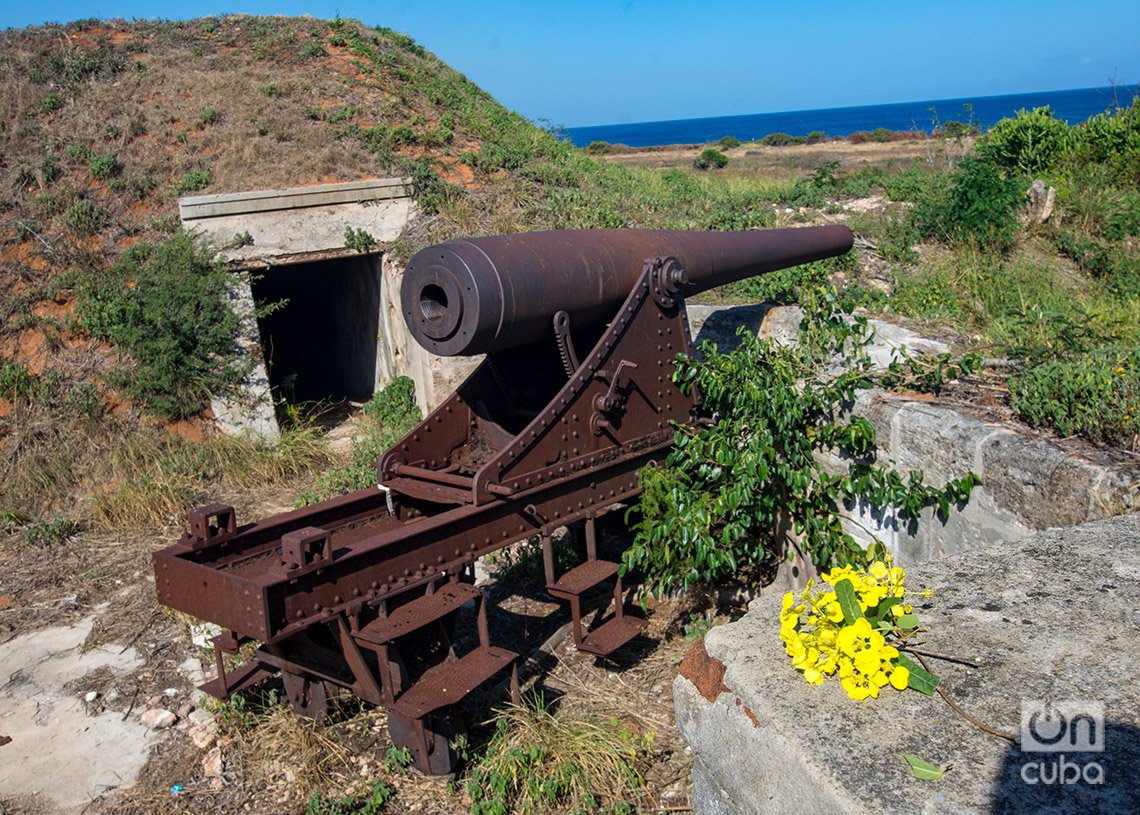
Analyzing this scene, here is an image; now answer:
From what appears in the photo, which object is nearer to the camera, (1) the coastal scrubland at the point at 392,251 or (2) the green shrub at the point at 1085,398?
(2) the green shrub at the point at 1085,398

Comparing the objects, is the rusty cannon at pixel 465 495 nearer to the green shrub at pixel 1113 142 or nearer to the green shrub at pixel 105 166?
the green shrub at pixel 105 166

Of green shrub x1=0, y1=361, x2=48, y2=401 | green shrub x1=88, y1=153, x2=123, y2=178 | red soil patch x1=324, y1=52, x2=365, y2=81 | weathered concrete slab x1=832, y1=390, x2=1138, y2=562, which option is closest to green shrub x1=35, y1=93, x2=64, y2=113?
green shrub x1=88, y1=153, x2=123, y2=178

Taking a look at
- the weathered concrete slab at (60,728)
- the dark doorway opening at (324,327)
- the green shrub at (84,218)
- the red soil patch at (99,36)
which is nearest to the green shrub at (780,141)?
the red soil patch at (99,36)

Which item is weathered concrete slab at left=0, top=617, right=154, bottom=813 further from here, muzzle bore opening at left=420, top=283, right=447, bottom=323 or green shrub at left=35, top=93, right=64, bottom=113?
green shrub at left=35, top=93, right=64, bottom=113

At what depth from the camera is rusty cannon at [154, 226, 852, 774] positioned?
3715mm

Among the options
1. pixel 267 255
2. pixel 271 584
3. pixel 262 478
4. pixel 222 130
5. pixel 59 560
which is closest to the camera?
pixel 271 584

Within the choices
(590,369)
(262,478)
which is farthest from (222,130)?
(590,369)

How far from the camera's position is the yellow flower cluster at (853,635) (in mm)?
2221

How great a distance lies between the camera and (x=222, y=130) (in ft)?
35.8

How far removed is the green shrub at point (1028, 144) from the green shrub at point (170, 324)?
877 centimetres

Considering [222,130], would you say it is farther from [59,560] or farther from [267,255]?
[59,560]

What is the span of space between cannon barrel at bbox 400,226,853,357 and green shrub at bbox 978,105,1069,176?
753 centimetres

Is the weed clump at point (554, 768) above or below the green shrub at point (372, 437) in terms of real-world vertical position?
below

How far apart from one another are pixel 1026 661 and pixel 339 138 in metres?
10.2
